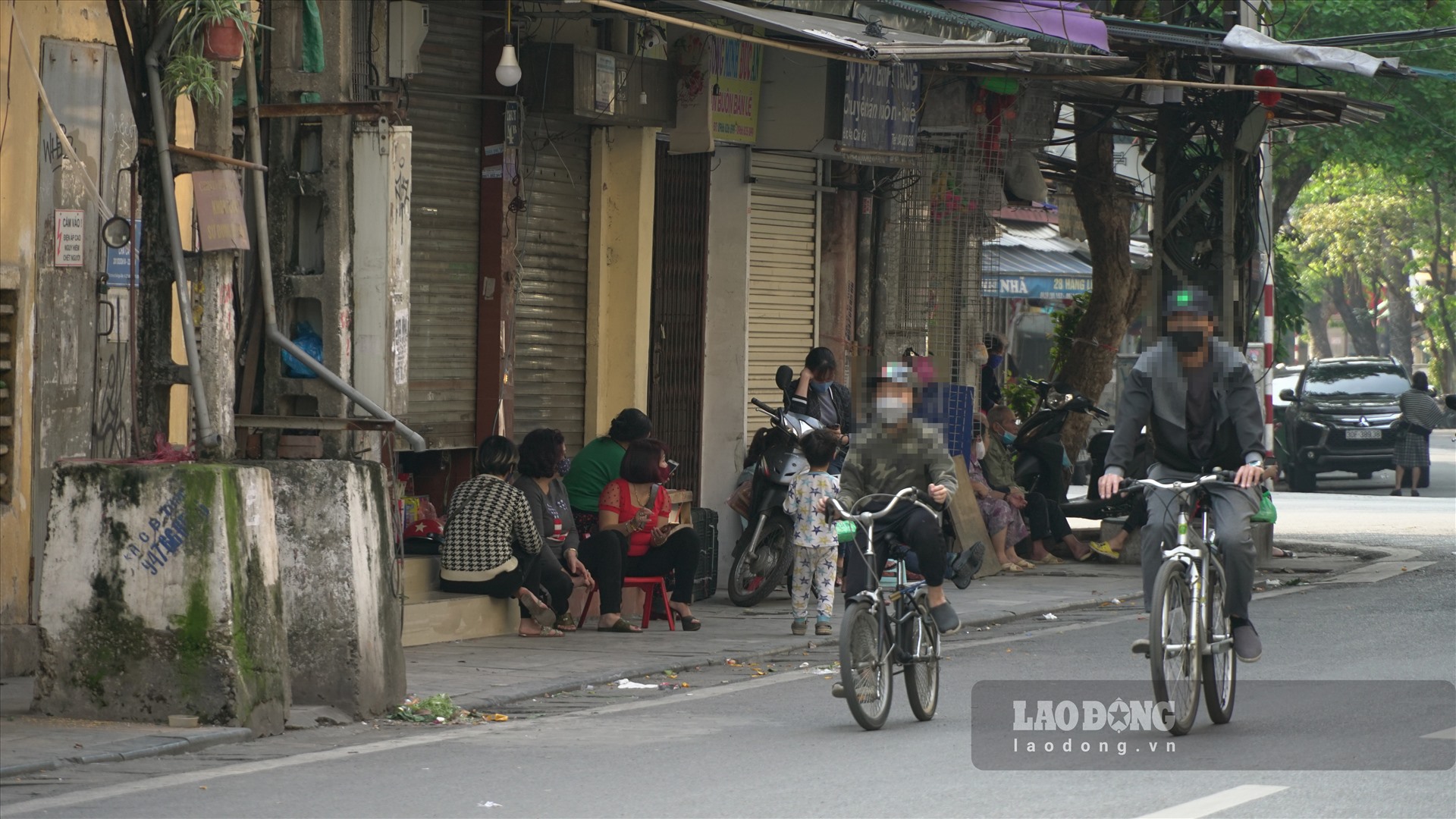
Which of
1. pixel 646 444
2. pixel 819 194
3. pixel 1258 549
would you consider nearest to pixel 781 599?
pixel 646 444

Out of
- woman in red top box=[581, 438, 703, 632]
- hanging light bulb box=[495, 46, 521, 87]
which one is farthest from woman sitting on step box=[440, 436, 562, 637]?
hanging light bulb box=[495, 46, 521, 87]

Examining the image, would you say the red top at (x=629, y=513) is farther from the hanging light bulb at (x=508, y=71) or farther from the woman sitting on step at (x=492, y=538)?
the hanging light bulb at (x=508, y=71)

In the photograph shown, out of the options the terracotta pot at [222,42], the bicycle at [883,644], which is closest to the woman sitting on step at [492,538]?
the bicycle at [883,644]

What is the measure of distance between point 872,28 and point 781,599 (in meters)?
4.16

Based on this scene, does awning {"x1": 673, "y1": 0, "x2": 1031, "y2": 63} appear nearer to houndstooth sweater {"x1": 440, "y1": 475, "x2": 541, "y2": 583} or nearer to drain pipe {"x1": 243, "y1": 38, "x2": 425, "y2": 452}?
houndstooth sweater {"x1": 440, "y1": 475, "x2": 541, "y2": 583}

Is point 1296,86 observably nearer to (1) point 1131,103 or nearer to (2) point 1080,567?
(1) point 1131,103

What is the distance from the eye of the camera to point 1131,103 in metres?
16.8

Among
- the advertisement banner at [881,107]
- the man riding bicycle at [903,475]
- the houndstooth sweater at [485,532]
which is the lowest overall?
the houndstooth sweater at [485,532]

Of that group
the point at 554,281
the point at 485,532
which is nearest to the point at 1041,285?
the point at 554,281

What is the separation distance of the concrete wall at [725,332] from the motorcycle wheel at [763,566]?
4.47 feet

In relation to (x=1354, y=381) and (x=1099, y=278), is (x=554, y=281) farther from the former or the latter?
(x=1354, y=381)

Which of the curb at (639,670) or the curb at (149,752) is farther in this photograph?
the curb at (639,670)

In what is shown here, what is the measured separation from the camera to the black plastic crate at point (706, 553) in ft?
46.5

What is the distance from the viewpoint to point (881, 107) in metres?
15.1
